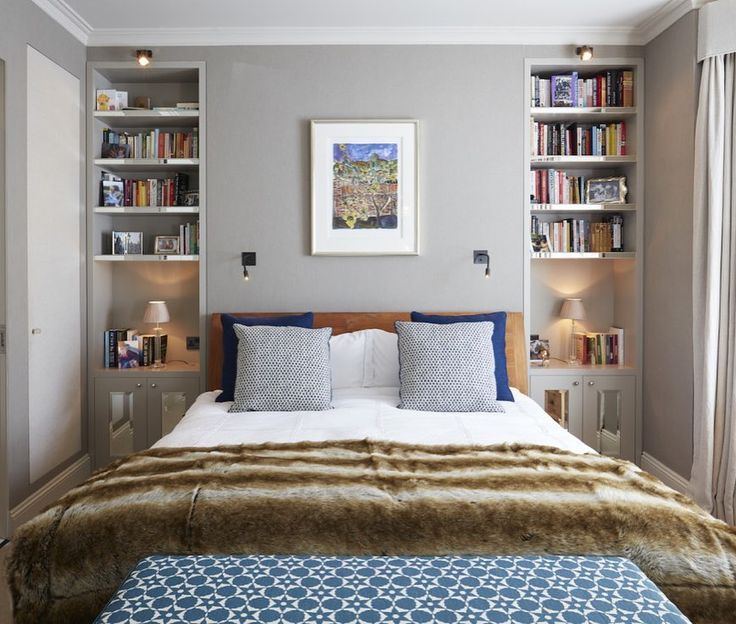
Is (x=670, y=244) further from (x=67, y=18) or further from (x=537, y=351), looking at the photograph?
(x=67, y=18)

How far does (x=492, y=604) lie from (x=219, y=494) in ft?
2.80

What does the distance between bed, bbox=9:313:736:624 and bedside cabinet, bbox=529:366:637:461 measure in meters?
1.65

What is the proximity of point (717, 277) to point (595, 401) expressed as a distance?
1071mm

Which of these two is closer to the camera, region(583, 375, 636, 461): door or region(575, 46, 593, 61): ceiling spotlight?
region(575, 46, 593, 61): ceiling spotlight

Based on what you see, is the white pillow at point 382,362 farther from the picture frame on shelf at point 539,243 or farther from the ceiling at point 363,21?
the ceiling at point 363,21

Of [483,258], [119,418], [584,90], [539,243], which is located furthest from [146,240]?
[584,90]

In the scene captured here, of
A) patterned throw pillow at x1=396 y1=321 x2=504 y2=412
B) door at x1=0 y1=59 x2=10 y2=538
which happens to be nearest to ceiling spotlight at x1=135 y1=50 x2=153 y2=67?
door at x1=0 y1=59 x2=10 y2=538

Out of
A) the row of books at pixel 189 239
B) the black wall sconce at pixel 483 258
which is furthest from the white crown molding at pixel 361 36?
the black wall sconce at pixel 483 258

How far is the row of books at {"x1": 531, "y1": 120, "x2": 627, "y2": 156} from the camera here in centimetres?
357

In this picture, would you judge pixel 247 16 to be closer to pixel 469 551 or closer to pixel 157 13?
pixel 157 13

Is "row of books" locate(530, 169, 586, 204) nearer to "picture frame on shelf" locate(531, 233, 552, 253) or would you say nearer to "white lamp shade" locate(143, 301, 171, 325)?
"picture frame on shelf" locate(531, 233, 552, 253)

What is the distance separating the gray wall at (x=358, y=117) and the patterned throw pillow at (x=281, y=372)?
0.67 meters

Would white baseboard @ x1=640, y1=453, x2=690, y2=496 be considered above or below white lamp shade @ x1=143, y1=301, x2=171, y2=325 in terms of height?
below

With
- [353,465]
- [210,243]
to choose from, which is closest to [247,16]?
[210,243]
